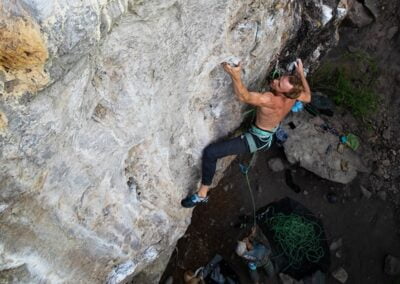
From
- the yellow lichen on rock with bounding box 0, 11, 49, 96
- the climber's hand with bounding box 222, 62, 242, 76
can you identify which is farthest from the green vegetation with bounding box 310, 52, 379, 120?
the yellow lichen on rock with bounding box 0, 11, 49, 96

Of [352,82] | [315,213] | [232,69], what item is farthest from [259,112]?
[352,82]

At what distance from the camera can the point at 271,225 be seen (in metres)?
7.32

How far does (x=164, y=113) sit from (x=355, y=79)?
4892 millimetres

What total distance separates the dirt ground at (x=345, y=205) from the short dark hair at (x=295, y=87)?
9.53ft

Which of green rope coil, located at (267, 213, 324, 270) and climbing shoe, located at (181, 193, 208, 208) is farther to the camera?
green rope coil, located at (267, 213, 324, 270)

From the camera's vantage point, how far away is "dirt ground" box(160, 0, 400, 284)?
7.14 metres

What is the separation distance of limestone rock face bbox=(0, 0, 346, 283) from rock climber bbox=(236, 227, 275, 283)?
1.56 metres

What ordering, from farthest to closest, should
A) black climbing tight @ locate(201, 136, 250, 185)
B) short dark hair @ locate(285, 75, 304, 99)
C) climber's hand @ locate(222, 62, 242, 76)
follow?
black climbing tight @ locate(201, 136, 250, 185), short dark hair @ locate(285, 75, 304, 99), climber's hand @ locate(222, 62, 242, 76)

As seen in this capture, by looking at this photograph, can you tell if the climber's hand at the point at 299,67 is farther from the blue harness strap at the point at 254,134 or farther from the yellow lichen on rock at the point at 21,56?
the yellow lichen on rock at the point at 21,56

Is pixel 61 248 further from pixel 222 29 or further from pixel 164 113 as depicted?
pixel 222 29

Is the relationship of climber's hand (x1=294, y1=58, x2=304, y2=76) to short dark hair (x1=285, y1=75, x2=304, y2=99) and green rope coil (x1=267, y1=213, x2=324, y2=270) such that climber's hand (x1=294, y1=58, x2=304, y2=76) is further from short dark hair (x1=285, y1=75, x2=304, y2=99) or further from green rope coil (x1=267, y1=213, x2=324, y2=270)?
green rope coil (x1=267, y1=213, x2=324, y2=270)

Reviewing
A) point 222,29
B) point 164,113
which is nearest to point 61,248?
point 164,113

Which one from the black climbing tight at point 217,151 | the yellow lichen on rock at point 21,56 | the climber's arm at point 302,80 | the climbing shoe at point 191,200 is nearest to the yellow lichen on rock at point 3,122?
the yellow lichen on rock at point 21,56

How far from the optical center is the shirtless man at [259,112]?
14.9ft
